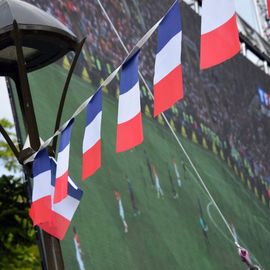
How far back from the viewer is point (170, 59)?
3.98 metres

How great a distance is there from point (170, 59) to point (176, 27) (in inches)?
5.5

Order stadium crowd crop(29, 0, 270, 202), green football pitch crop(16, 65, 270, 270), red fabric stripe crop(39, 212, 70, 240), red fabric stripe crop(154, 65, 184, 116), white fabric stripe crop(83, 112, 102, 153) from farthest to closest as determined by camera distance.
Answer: stadium crowd crop(29, 0, 270, 202)
green football pitch crop(16, 65, 270, 270)
white fabric stripe crop(83, 112, 102, 153)
red fabric stripe crop(39, 212, 70, 240)
red fabric stripe crop(154, 65, 184, 116)

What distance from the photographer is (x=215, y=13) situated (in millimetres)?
3605

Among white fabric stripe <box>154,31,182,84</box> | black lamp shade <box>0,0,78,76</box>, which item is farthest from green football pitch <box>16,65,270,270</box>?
white fabric stripe <box>154,31,182,84</box>

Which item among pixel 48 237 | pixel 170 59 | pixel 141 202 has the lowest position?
pixel 141 202

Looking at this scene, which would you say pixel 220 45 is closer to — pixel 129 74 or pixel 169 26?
pixel 169 26

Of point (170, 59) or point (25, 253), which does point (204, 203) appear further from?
point (170, 59)

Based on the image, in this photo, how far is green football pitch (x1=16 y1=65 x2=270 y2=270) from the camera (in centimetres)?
1079

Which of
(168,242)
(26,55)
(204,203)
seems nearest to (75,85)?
(168,242)

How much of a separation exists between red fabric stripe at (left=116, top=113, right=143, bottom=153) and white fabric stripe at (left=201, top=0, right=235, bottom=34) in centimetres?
74

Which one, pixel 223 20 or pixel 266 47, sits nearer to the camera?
pixel 223 20

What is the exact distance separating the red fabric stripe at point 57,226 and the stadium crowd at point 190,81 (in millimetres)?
7278

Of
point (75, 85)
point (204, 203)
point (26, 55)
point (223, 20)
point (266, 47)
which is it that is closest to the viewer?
point (223, 20)

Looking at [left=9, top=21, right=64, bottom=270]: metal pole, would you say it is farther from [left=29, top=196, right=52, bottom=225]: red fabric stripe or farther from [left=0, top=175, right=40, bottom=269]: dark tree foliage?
[left=0, top=175, right=40, bottom=269]: dark tree foliage
